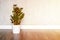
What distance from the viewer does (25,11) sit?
3475 mm

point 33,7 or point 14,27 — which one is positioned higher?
point 33,7

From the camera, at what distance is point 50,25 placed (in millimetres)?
3555

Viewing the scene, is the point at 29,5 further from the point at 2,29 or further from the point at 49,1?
the point at 2,29

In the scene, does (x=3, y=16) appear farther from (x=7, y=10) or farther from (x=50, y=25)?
(x=50, y=25)

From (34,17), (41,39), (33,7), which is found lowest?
(41,39)

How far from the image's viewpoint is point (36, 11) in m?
3.48

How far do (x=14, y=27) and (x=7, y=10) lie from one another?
605 mm

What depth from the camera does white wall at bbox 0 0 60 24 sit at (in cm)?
345

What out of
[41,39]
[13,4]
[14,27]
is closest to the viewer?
[41,39]

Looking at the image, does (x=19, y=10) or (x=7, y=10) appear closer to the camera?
(x=19, y=10)

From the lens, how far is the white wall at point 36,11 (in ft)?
11.3

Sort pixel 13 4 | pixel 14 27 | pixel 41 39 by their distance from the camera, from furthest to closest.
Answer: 1. pixel 13 4
2. pixel 14 27
3. pixel 41 39

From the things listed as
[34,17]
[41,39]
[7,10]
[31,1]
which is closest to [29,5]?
[31,1]

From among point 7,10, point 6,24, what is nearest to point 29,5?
point 7,10
